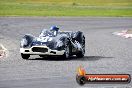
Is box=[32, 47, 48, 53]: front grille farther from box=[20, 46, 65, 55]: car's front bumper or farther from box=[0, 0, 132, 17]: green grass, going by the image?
box=[0, 0, 132, 17]: green grass

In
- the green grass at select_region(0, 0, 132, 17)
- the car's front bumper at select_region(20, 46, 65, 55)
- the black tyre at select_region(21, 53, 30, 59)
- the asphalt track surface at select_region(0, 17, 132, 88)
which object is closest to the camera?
the asphalt track surface at select_region(0, 17, 132, 88)

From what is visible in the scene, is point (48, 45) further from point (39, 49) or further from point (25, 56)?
point (25, 56)

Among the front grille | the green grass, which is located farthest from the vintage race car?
the green grass

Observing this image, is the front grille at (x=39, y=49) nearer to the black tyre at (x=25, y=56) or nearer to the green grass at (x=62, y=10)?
the black tyre at (x=25, y=56)

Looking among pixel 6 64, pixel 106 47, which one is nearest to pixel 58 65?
pixel 6 64

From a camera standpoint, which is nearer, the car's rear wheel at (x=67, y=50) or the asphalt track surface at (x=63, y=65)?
the asphalt track surface at (x=63, y=65)

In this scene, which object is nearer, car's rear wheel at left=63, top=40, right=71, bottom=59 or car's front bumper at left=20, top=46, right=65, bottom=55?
car's front bumper at left=20, top=46, right=65, bottom=55

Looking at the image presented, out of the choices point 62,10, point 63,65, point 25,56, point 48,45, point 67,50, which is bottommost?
point 63,65

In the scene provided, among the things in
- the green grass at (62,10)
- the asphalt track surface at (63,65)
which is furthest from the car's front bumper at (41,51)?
the green grass at (62,10)

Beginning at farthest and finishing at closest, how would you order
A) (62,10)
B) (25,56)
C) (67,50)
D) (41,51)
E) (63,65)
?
(62,10) < (67,50) < (25,56) < (41,51) < (63,65)

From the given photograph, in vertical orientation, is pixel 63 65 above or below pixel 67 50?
below

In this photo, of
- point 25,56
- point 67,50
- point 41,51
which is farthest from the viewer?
point 67,50

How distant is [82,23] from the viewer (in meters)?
51.2

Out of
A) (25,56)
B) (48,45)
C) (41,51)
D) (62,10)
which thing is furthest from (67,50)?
(62,10)
